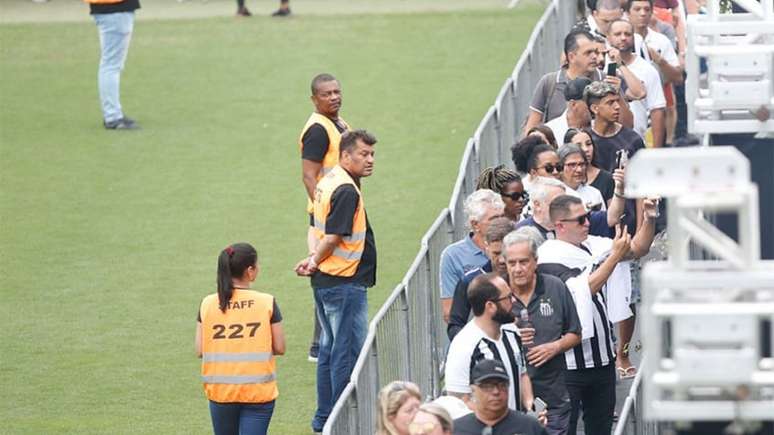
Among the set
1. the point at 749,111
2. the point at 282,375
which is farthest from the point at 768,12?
the point at 282,375

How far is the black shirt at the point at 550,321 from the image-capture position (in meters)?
9.55

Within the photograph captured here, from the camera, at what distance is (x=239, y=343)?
959 centimetres

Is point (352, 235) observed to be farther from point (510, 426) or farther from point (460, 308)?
point (510, 426)

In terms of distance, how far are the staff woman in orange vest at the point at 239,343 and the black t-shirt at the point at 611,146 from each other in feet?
12.2

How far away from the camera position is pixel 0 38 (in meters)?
24.0

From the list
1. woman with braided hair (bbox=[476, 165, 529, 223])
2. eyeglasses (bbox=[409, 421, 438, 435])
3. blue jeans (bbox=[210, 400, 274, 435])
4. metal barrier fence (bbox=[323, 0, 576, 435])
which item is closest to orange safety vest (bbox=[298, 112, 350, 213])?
metal barrier fence (bbox=[323, 0, 576, 435])

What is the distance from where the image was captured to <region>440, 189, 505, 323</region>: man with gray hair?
33.1 ft

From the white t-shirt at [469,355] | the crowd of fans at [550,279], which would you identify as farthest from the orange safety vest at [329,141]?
the white t-shirt at [469,355]

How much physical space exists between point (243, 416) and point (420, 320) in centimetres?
152

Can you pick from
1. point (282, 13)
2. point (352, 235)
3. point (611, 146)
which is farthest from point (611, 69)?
point (282, 13)

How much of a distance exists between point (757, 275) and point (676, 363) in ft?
1.33

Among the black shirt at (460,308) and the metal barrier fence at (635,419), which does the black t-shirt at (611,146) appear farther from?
the metal barrier fence at (635,419)

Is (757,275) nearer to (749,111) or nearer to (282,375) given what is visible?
(749,111)

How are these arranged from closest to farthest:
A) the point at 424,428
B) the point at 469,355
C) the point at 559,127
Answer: the point at 424,428, the point at 469,355, the point at 559,127
